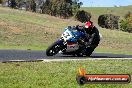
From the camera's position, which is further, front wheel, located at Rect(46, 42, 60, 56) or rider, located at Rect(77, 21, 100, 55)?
rider, located at Rect(77, 21, 100, 55)

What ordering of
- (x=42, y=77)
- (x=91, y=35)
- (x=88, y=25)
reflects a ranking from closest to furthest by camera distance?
(x=42, y=77)
(x=88, y=25)
(x=91, y=35)

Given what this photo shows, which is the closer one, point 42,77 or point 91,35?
point 42,77

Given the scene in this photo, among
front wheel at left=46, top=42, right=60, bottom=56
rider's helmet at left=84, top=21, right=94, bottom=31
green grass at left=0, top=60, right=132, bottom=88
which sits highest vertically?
green grass at left=0, top=60, right=132, bottom=88

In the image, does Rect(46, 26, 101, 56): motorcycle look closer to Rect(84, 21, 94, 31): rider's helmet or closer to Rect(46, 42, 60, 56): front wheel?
Rect(46, 42, 60, 56): front wheel

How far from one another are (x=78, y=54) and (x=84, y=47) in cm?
50

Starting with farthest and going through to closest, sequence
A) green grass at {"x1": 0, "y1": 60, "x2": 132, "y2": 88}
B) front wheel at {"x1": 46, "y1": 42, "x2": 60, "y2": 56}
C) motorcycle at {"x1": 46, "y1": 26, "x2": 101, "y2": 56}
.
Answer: motorcycle at {"x1": 46, "y1": 26, "x2": 101, "y2": 56}
front wheel at {"x1": 46, "y1": 42, "x2": 60, "y2": 56}
green grass at {"x1": 0, "y1": 60, "x2": 132, "y2": 88}

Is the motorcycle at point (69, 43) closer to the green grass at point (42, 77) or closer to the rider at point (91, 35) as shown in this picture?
the rider at point (91, 35)

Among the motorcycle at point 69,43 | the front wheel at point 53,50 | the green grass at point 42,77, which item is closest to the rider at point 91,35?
the motorcycle at point 69,43

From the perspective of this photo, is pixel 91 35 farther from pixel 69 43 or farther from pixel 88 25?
pixel 69 43

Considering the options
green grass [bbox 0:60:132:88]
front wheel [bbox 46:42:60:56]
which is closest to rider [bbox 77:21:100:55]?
front wheel [bbox 46:42:60:56]

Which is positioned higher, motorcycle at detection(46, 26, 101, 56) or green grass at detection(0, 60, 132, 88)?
green grass at detection(0, 60, 132, 88)

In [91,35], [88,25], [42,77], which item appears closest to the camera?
[42,77]

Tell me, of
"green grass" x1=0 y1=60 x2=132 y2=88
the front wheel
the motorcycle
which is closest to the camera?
"green grass" x1=0 y1=60 x2=132 y2=88

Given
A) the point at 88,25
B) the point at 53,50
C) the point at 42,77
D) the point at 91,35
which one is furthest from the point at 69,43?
the point at 42,77
